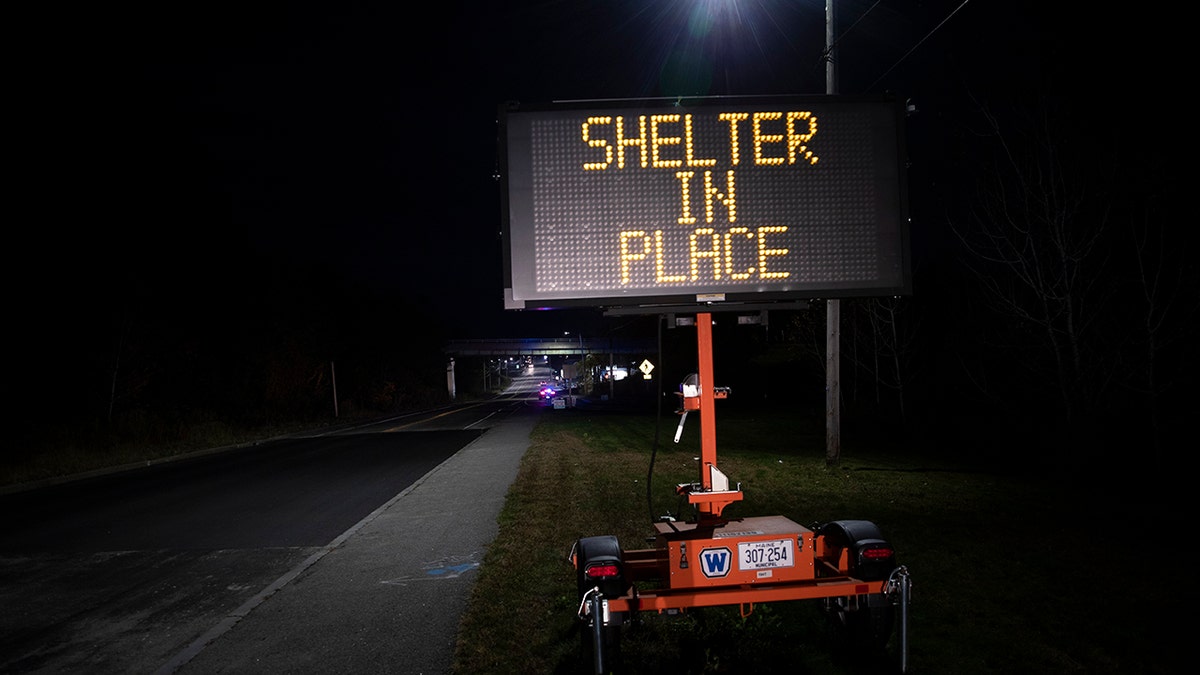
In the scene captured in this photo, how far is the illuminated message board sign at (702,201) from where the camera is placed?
4.65m

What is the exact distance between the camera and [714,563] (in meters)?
4.23

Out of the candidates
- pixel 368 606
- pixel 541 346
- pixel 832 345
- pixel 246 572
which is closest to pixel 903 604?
pixel 368 606

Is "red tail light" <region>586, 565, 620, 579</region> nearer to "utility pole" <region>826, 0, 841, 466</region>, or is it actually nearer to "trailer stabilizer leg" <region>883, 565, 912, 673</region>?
"trailer stabilizer leg" <region>883, 565, 912, 673</region>

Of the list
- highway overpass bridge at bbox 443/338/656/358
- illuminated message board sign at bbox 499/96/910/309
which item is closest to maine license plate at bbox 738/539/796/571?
illuminated message board sign at bbox 499/96/910/309

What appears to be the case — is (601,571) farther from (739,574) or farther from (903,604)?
(903,604)

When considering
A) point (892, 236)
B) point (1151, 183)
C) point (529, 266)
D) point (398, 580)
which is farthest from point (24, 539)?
point (1151, 183)

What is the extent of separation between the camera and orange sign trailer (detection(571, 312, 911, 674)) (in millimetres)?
4070

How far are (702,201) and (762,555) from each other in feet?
7.85

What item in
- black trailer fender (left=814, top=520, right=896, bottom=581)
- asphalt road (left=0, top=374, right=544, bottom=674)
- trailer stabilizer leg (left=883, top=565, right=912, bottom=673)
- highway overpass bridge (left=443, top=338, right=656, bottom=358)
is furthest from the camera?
highway overpass bridge (left=443, top=338, right=656, bottom=358)

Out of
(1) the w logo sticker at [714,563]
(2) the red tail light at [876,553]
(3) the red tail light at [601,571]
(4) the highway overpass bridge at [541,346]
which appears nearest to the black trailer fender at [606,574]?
(3) the red tail light at [601,571]

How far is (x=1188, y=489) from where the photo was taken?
37.2 feet

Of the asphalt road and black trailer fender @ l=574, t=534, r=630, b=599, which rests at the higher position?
black trailer fender @ l=574, t=534, r=630, b=599

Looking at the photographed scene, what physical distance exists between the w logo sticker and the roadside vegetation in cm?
59

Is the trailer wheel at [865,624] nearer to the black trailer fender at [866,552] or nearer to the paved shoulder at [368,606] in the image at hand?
the black trailer fender at [866,552]
